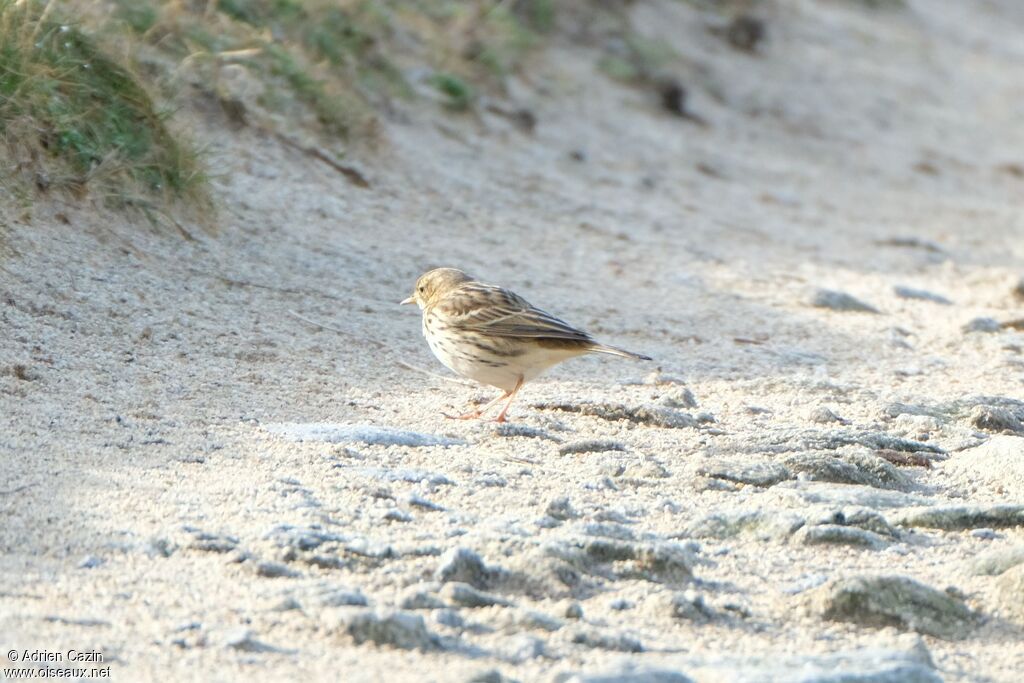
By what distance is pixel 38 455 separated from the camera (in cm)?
461

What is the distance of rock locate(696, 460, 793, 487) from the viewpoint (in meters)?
5.09

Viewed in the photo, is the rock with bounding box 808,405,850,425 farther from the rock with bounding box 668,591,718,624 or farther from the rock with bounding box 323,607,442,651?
the rock with bounding box 323,607,442,651

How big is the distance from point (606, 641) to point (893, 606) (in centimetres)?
84

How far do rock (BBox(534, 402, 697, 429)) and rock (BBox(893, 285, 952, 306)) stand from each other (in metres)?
3.95

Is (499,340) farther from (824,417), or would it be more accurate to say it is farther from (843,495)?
(843,495)

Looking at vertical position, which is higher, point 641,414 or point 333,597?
point 333,597

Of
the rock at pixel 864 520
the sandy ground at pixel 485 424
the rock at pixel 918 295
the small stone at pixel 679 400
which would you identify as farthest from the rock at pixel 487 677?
the rock at pixel 918 295

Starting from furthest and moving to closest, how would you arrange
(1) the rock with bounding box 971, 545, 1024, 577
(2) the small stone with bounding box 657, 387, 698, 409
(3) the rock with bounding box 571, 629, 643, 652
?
(2) the small stone with bounding box 657, 387, 698, 409, (1) the rock with bounding box 971, 545, 1024, 577, (3) the rock with bounding box 571, 629, 643, 652

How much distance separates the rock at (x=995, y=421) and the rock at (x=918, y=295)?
335cm

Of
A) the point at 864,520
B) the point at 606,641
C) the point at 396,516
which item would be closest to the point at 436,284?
the point at 396,516

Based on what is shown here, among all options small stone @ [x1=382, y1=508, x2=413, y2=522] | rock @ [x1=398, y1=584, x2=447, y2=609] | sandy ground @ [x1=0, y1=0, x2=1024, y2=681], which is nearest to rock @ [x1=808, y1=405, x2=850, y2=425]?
sandy ground @ [x1=0, y1=0, x2=1024, y2=681]

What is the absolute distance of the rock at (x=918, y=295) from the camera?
31.1 ft

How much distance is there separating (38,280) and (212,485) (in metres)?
2.05

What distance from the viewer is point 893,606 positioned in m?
3.90
